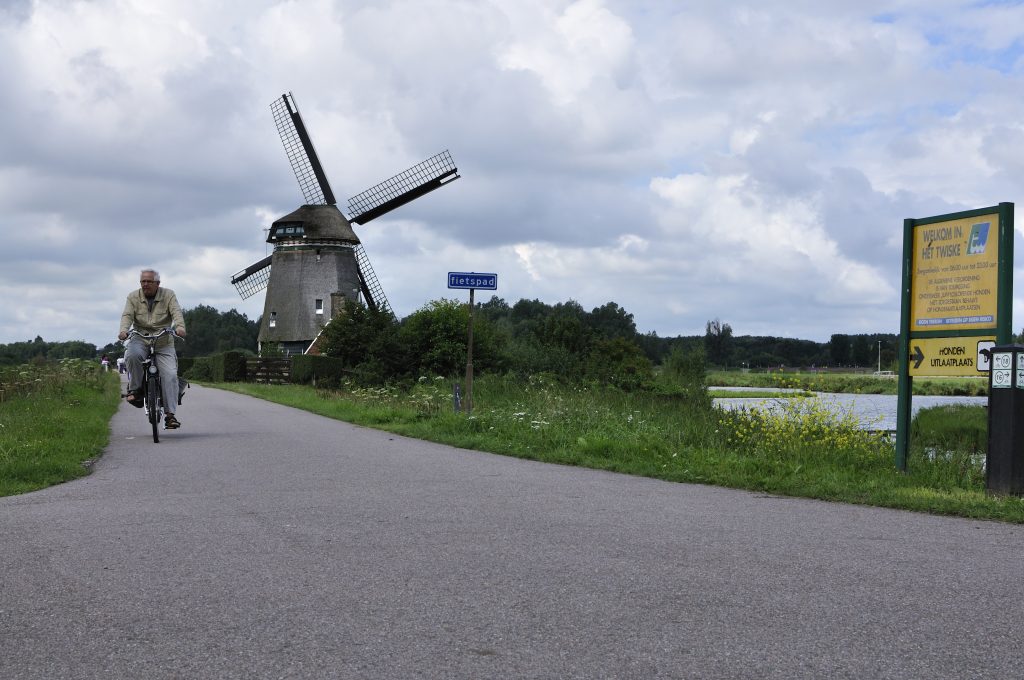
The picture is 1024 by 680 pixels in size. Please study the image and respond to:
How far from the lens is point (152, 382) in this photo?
13.2 m

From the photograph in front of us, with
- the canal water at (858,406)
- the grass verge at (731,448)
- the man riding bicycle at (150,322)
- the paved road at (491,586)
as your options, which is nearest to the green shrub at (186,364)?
the canal water at (858,406)

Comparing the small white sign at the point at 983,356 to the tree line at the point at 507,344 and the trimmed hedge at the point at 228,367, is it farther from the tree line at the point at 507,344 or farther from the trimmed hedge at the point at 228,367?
the trimmed hedge at the point at 228,367

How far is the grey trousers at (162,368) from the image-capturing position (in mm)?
12930

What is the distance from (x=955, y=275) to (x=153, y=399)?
9.74 meters

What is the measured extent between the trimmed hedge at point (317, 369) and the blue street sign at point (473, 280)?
20349 mm

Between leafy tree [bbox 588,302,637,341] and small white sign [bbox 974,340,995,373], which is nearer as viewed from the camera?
small white sign [bbox 974,340,995,373]

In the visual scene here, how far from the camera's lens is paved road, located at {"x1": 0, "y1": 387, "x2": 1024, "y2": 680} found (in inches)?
147

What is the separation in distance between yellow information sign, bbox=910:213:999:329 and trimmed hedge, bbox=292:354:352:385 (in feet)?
94.2

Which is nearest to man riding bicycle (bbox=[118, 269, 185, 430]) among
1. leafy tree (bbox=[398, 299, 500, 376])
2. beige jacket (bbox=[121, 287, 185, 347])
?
beige jacket (bbox=[121, 287, 185, 347])

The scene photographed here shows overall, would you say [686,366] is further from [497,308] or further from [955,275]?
[497,308]

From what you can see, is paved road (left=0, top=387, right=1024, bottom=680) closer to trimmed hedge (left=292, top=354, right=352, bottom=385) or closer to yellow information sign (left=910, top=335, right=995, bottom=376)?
yellow information sign (left=910, top=335, right=995, bottom=376)

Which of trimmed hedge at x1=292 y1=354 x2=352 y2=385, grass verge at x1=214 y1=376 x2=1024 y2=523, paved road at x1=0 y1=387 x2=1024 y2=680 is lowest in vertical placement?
paved road at x1=0 y1=387 x2=1024 y2=680

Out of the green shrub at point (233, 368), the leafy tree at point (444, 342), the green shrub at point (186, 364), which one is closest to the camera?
the leafy tree at point (444, 342)

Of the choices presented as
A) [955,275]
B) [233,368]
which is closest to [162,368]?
[955,275]
